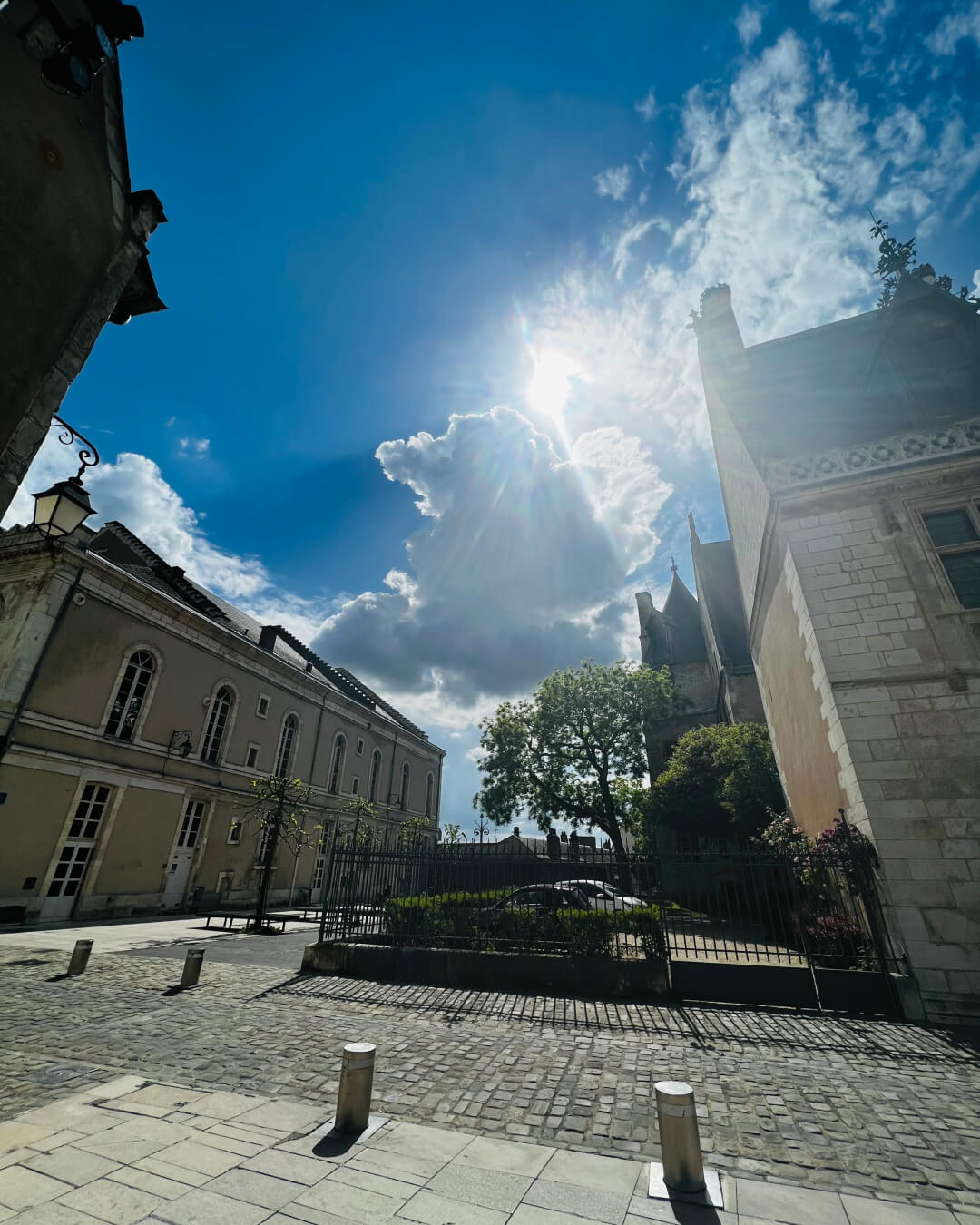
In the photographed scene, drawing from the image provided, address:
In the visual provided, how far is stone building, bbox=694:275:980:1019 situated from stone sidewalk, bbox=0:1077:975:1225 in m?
5.61

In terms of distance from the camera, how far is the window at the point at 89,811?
15.5m

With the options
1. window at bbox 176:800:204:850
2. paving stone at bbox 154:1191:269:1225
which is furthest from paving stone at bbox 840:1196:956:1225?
window at bbox 176:800:204:850

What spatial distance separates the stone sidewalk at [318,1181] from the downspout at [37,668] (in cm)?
1353

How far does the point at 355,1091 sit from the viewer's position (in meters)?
3.77

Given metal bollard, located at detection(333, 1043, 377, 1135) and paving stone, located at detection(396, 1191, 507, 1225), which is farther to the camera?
metal bollard, located at detection(333, 1043, 377, 1135)

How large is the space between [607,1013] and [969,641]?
25.3 feet

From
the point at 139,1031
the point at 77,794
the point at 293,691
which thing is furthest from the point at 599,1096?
the point at 293,691

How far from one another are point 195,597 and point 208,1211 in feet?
74.8

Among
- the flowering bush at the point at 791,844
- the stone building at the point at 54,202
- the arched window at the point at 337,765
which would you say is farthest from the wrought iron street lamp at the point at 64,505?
the arched window at the point at 337,765

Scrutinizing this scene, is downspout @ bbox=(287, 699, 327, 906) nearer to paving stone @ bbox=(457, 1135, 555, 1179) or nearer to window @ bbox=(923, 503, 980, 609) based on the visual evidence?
paving stone @ bbox=(457, 1135, 555, 1179)

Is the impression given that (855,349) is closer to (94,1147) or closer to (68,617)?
(94,1147)

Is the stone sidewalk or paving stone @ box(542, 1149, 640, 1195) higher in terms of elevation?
the stone sidewalk

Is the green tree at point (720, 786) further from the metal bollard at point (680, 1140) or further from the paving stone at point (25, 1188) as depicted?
the paving stone at point (25, 1188)

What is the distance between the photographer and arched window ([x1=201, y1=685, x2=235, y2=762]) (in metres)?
20.8
